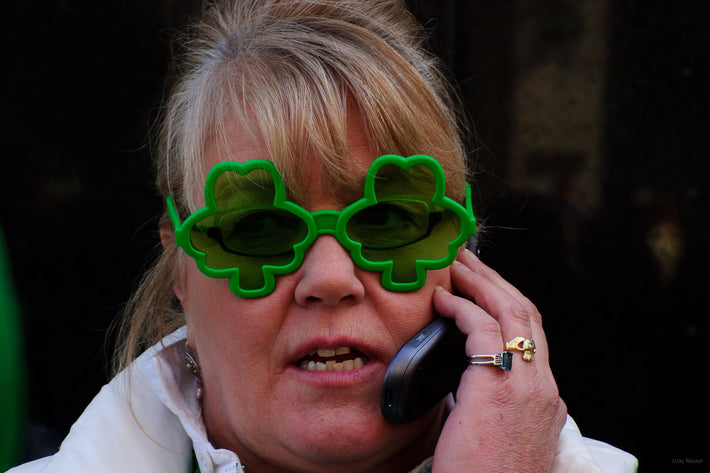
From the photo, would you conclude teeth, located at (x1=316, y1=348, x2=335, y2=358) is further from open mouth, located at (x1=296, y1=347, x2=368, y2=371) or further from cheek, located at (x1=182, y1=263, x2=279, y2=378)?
cheek, located at (x1=182, y1=263, x2=279, y2=378)

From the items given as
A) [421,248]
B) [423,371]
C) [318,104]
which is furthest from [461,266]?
[318,104]

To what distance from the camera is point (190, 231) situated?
163cm

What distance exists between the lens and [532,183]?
2941mm

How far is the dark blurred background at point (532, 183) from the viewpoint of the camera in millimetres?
2816

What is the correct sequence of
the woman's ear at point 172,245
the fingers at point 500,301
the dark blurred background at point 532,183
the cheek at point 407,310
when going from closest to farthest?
the cheek at point 407,310 → the fingers at point 500,301 → the woman's ear at point 172,245 → the dark blurred background at point 532,183

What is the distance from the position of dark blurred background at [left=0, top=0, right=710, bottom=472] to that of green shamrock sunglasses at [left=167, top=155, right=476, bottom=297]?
1.26m

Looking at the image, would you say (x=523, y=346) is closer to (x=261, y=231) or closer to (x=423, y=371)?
(x=423, y=371)

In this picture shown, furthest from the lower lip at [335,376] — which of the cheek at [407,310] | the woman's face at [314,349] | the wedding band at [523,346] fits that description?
the wedding band at [523,346]

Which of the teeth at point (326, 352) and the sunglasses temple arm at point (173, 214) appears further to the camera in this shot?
the sunglasses temple arm at point (173, 214)

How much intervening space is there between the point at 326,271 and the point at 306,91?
44 centimetres

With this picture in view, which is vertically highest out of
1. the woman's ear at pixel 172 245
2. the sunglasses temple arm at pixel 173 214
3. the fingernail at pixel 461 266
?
the sunglasses temple arm at pixel 173 214

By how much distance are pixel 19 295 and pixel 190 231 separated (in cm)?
165

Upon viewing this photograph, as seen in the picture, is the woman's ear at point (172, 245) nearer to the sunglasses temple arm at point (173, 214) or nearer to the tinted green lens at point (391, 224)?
the sunglasses temple arm at point (173, 214)

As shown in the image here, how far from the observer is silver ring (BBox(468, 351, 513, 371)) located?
166 cm
